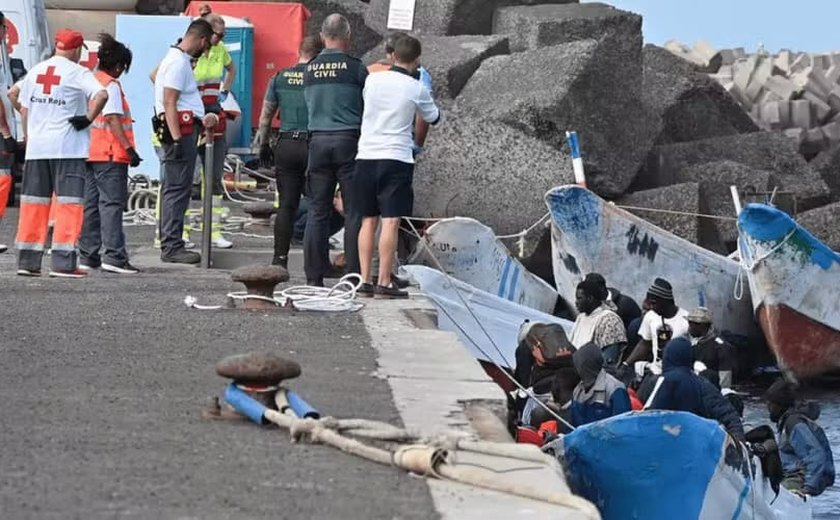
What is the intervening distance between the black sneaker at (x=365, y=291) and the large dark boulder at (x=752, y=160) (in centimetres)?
975

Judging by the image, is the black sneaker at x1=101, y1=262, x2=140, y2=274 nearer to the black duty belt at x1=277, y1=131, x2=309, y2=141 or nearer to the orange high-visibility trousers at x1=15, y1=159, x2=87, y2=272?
the orange high-visibility trousers at x1=15, y1=159, x2=87, y2=272

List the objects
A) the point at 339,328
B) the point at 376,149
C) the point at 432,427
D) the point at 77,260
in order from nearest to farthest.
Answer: the point at 432,427 < the point at 339,328 < the point at 376,149 < the point at 77,260

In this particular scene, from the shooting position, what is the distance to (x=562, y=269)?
17391 millimetres

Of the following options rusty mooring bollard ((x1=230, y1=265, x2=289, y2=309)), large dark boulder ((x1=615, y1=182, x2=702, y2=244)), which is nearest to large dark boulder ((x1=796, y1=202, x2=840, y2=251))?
large dark boulder ((x1=615, y1=182, x2=702, y2=244))

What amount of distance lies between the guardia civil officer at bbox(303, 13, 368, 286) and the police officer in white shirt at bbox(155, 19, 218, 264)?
4.74 ft

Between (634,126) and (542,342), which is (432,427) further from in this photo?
(634,126)

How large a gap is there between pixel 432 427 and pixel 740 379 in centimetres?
1167

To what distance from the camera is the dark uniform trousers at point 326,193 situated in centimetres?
1128

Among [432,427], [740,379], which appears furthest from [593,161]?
[432,427]

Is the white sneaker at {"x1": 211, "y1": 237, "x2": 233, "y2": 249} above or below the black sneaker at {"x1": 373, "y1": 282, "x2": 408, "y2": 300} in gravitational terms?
below

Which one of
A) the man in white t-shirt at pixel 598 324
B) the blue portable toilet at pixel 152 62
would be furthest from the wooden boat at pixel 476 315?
the blue portable toilet at pixel 152 62

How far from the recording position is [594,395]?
9492 millimetres

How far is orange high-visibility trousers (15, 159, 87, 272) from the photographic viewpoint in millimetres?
11516

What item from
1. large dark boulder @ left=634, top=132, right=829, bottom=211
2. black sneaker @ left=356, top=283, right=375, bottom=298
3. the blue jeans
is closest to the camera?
black sneaker @ left=356, top=283, right=375, bottom=298
